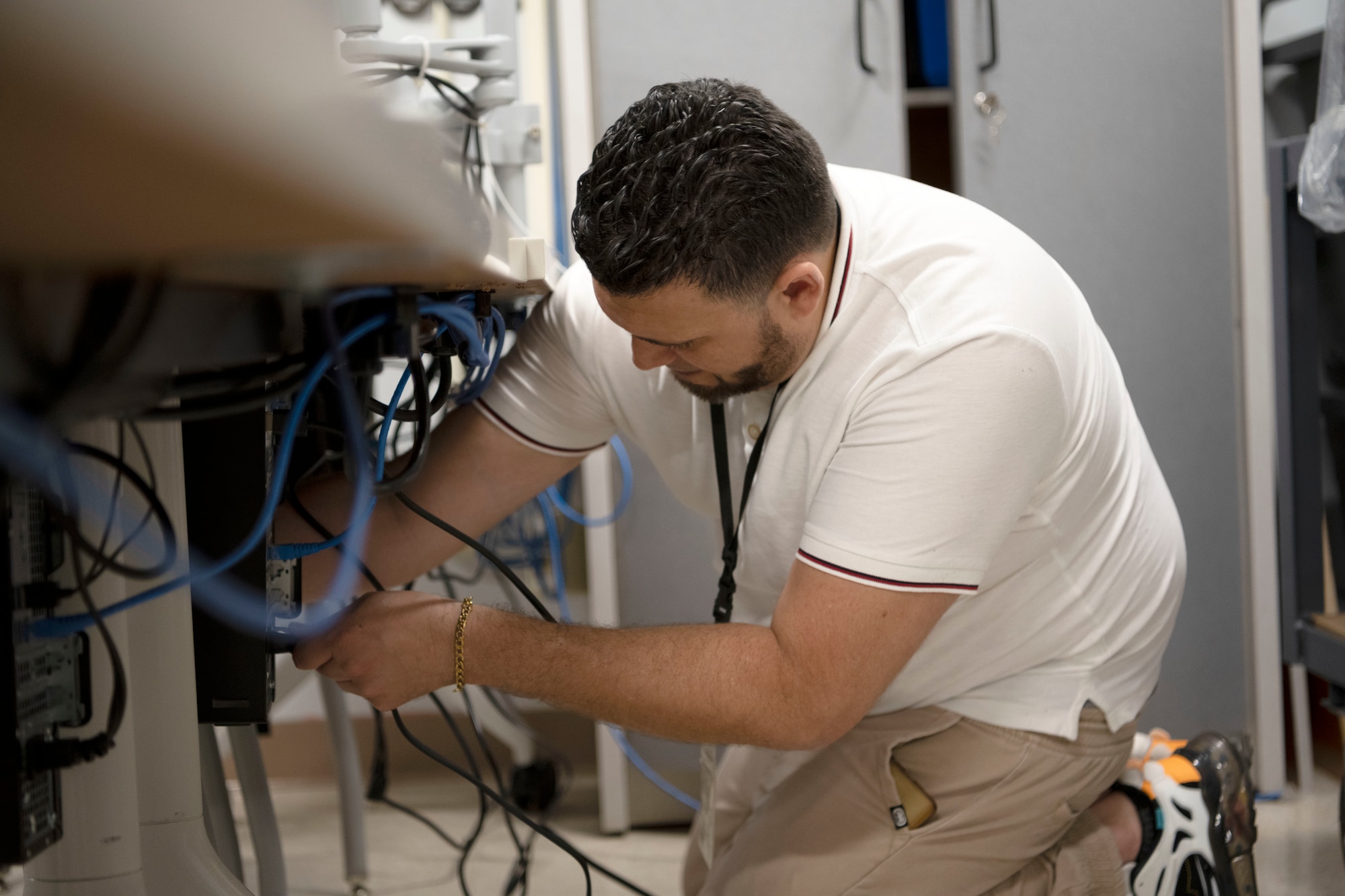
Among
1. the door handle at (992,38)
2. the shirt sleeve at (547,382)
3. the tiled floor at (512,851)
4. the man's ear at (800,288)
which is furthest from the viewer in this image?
the door handle at (992,38)

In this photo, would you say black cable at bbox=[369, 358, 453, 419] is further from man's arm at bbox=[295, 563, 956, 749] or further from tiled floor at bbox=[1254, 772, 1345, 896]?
tiled floor at bbox=[1254, 772, 1345, 896]

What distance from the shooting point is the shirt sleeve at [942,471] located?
2.80 ft

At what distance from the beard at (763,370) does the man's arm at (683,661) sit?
0.61ft

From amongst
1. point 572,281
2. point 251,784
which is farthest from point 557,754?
point 572,281

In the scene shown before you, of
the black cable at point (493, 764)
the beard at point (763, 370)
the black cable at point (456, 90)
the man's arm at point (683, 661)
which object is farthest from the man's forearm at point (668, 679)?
the black cable at point (456, 90)

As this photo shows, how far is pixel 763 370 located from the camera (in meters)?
0.97

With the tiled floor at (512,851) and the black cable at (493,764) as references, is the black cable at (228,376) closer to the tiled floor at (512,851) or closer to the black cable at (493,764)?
the black cable at (493,764)

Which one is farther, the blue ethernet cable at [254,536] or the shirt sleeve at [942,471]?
the shirt sleeve at [942,471]

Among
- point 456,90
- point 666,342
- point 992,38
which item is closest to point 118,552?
point 666,342

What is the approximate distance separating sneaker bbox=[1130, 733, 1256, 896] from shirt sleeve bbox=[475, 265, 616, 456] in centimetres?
79

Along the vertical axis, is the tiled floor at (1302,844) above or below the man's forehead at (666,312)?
below

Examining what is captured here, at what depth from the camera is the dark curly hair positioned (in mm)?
871

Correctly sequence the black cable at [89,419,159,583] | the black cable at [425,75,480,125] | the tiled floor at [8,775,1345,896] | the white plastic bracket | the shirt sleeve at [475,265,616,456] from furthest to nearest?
the tiled floor at [8,775,1345,896] < the black cable at [425,75,480,125] < the shirt sleeve at [475,265,616,456] < the white plastic bracket < the black cable at [89,419,159,583]

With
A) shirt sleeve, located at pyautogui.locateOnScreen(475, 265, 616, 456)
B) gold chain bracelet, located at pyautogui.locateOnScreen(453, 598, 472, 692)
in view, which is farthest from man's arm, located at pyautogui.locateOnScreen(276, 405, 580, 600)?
gold chain bracelet, located at pyautogui.locateOnScreen(453, 598, 472, 692)
